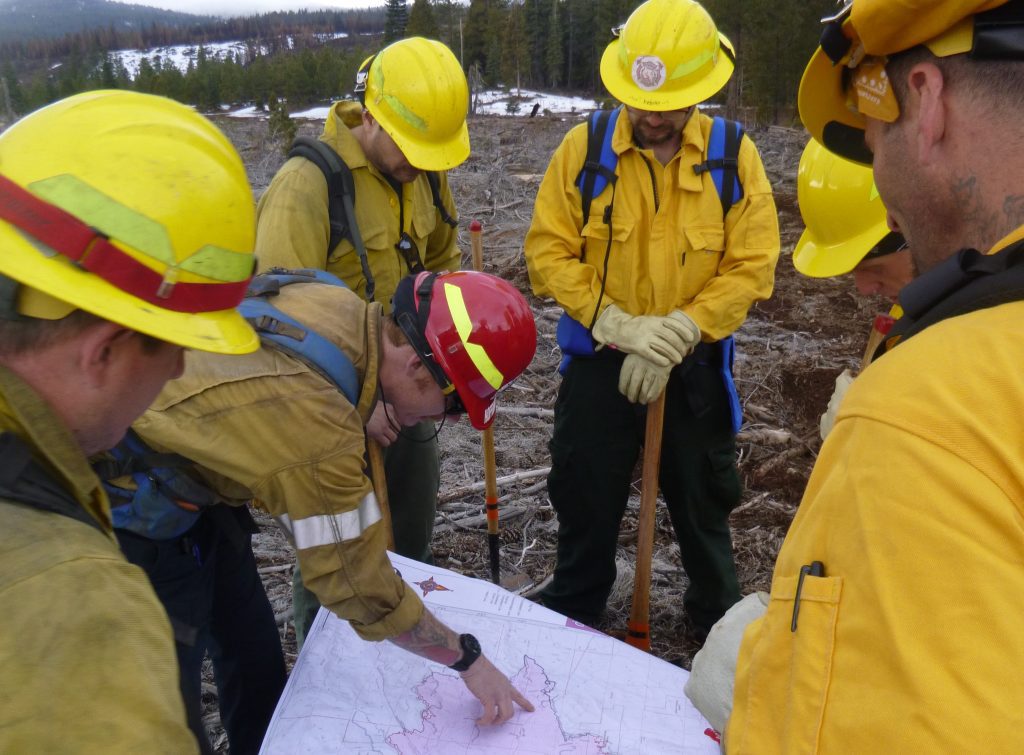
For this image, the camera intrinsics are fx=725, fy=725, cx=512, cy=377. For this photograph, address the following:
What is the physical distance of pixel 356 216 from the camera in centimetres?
338

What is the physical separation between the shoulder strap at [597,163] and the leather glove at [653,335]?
21.2 inches

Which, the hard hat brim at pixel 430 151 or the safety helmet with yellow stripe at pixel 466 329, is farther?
the hard hat brim at pixel 430 151

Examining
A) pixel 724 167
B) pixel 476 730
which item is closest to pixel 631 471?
pixel 724 167

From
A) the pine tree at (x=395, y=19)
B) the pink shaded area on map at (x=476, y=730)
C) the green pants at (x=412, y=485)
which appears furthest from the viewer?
the pine tree at (x=395, y=19)

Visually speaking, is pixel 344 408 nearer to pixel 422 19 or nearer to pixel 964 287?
pixel 964 287

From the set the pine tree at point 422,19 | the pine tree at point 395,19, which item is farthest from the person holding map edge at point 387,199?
the pine tree at point 395,19

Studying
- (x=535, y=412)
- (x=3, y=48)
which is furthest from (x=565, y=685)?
(x=3, y=48)

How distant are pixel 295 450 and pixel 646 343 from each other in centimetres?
173

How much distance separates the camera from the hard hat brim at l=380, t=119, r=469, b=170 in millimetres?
3375

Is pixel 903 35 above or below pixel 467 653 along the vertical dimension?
above

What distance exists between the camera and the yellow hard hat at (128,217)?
1.27 m

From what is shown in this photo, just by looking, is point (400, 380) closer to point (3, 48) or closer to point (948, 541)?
point (948, 541)

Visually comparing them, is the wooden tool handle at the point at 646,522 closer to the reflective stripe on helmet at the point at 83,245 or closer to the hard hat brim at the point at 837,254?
the hard hat brim at the point at 837,254

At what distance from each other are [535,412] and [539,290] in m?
2.52
